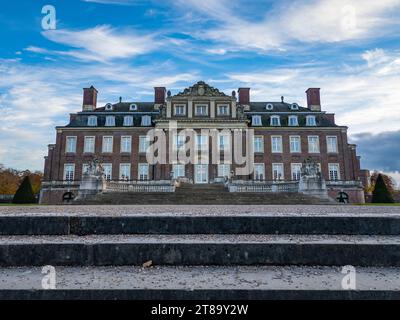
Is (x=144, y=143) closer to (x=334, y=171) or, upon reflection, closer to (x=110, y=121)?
(x=110, y=121)

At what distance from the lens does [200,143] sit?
3688 centimetres

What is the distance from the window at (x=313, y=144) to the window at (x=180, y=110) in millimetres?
15430

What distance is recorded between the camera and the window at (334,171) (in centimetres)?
3762

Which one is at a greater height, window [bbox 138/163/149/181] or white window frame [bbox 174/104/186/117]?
white window frame [bbox 174/104/186/117]

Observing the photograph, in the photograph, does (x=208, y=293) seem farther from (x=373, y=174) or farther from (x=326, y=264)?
(x=373, y=174)

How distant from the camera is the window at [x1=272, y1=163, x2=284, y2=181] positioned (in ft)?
124

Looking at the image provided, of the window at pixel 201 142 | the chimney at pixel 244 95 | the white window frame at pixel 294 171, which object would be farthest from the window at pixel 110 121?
the white window frame at pixel 294 171

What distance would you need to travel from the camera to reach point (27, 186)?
25.7 metres

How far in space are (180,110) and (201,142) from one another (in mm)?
4590

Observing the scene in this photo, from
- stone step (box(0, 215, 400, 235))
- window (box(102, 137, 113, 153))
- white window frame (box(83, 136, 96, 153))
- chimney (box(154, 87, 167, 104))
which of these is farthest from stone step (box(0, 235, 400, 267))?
chimney (box(154, 87, 167, 104))

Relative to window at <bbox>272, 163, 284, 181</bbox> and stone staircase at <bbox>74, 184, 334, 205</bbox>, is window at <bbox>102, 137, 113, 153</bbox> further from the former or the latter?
stone staircase at <bbox>74, 184, 334, 205</bbox>

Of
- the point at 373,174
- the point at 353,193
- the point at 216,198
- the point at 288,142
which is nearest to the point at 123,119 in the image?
the point at 288,142

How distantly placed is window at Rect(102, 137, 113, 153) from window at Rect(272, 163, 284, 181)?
1969 centimetres

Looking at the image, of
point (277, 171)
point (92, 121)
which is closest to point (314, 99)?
point (277, 171)
